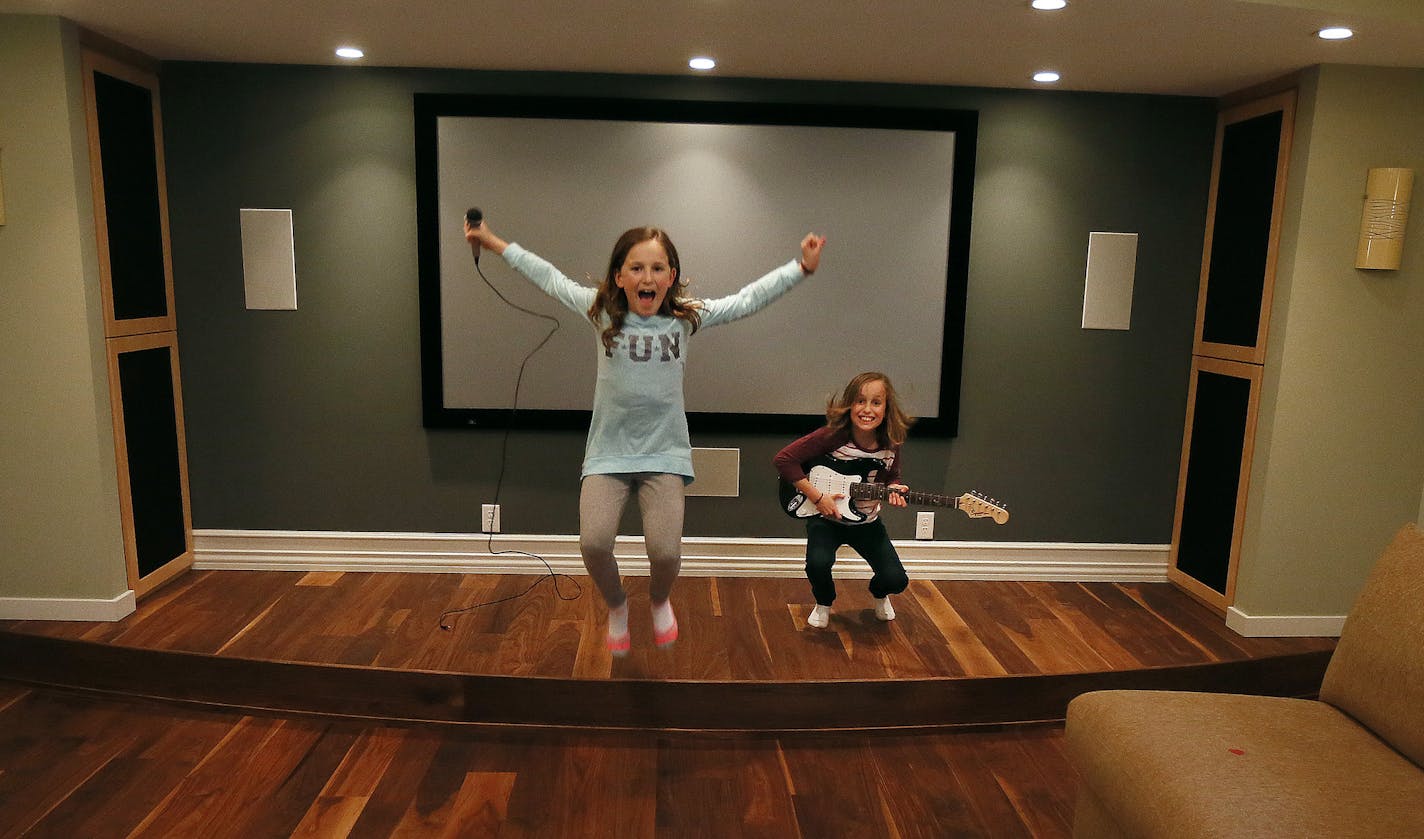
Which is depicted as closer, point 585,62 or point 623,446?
point 623,446

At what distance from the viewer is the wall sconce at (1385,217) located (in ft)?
10.8

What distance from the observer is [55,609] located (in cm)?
344

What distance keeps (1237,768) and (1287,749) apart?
0.19 metres

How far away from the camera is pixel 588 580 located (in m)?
4.07

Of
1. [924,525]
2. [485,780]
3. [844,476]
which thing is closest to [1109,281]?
[924,525]

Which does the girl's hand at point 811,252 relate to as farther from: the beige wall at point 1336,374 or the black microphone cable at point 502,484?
the beige wall at point 1336,374

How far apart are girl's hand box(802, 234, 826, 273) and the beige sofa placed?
5.00 ft

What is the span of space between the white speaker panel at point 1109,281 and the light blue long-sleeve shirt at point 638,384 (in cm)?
175

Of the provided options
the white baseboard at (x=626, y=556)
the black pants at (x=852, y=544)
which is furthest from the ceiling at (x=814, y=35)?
the white baseboard at (x=626, y=556)

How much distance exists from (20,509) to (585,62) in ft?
9.19

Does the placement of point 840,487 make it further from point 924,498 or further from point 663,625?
point 663,625

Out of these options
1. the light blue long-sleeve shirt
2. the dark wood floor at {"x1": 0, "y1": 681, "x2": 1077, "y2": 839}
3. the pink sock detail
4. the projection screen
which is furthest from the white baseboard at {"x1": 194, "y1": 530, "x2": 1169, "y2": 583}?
the light blue long-sleeve shirt

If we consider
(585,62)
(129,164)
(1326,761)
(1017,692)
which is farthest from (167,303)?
(1326,761)

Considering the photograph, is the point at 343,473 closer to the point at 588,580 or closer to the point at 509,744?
the point at 588,580
